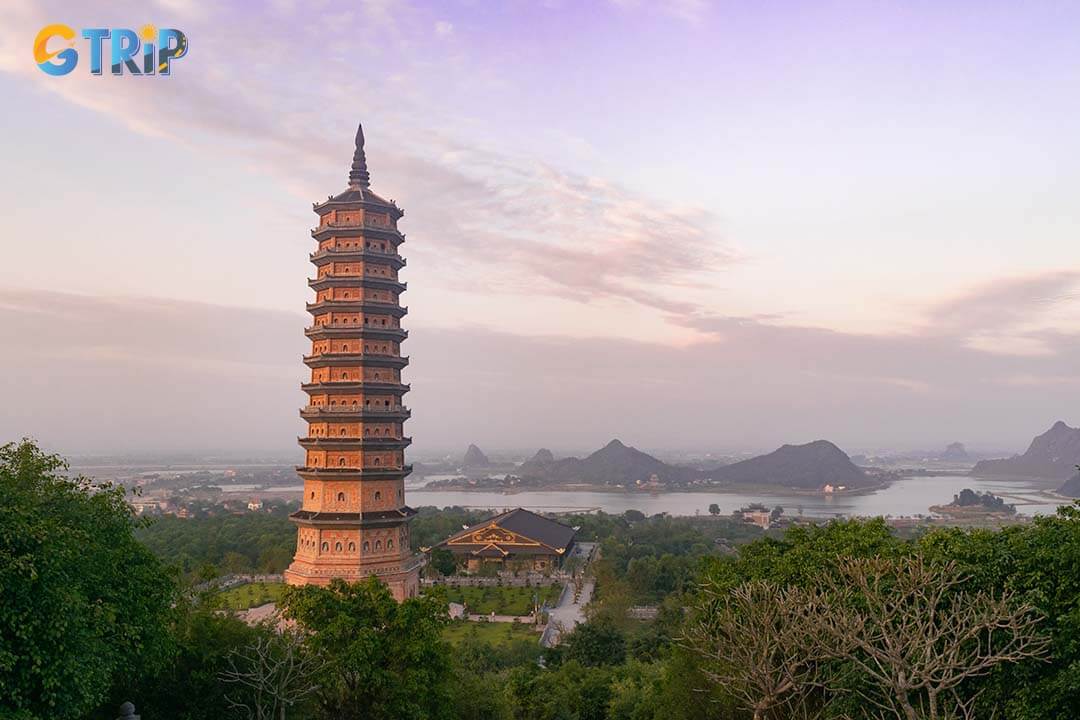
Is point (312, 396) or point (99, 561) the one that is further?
point (312, 396)

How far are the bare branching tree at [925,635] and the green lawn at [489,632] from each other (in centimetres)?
2141

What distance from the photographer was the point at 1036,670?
1238 centimetres

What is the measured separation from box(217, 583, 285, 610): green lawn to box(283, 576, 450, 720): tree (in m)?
22.2

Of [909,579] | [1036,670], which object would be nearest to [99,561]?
[909,579]

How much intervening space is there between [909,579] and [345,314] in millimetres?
21847

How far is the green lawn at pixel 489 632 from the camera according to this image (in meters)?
34.0

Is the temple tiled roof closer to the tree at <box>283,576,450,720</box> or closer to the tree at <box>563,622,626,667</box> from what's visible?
the tree at <box>563,622,626,667</box>

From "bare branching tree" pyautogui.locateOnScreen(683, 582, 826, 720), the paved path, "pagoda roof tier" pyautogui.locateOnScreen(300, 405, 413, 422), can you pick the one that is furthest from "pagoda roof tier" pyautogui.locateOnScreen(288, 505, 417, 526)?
"bare branching tree" pyautogui.locateOnScreen(683, 582, 826, 720)

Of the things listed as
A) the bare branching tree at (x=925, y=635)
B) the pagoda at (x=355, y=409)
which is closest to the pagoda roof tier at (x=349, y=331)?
the pagoda at (x=355, y=409)

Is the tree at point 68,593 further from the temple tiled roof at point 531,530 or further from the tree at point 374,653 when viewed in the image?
the temple tiled roof at point 531,530

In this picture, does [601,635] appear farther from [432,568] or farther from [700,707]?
[432,568]

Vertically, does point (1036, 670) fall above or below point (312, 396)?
below

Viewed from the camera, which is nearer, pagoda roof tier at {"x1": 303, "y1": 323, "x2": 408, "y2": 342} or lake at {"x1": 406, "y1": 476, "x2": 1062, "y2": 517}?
pagoda roof tier at {"x1": 303, "y1": 323, "x2": 408, "y2": 342}

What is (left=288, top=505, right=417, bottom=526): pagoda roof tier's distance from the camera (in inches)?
1126
